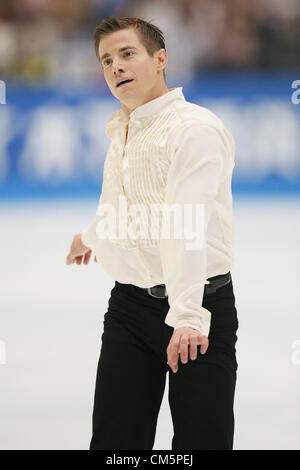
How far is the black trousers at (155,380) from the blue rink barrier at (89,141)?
4597 mm

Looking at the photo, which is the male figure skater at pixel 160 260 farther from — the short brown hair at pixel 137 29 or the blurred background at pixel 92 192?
the blurred background at pixel 92 192

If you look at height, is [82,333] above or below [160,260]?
above

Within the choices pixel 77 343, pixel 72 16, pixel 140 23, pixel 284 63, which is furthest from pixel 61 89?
pixel 140 23

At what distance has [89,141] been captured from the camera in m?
6.57

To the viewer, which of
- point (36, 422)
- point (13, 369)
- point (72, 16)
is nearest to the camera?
point (36, 422)

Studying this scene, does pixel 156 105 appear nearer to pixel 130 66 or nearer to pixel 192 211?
pixel 130 66

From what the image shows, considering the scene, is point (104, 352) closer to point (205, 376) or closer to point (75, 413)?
point (205, 376)

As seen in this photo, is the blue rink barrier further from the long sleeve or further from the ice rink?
the long sleeve

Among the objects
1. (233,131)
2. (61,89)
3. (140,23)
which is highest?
(61,89)

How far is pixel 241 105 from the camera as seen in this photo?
6723 mm

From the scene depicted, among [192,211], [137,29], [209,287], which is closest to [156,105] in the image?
[137,29]

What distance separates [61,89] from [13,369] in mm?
4193

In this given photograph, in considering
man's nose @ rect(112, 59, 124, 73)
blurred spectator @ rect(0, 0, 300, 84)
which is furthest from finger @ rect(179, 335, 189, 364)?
blurred spectator @ rect(0, 0, 300, 84)

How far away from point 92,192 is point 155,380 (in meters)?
4.61
